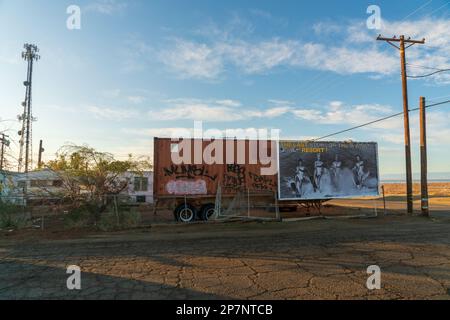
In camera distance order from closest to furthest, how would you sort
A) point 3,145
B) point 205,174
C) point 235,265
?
1. point 235,265
2. point 3,145
3. point 205,174

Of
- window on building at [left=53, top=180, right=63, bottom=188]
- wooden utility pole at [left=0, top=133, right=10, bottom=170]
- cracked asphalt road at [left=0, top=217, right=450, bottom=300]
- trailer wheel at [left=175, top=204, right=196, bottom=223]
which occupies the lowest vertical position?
cracked asphalt road at [left=0, top=217, right=450, bottom=300]

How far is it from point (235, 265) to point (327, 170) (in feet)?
41.9

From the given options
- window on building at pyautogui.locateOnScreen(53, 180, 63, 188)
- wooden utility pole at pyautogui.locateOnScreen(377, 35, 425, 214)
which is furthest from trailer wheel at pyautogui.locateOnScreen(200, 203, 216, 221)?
wooden utility pole at pyautogui.locateOnScreen(377, 35, 425, 214)

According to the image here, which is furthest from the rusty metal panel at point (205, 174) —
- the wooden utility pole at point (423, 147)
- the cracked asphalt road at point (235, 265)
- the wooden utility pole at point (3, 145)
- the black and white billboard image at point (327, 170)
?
the wooden utility pole at point (423, 147)

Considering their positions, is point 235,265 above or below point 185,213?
below

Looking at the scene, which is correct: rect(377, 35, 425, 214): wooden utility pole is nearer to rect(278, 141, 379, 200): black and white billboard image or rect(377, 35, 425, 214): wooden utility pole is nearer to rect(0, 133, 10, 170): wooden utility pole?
rect(278, 141, 379, 200): black and white billboard image

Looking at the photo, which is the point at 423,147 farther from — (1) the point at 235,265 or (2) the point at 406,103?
(1) the point at 235,265

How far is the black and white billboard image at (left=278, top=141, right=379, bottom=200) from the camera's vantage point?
17.6 metres

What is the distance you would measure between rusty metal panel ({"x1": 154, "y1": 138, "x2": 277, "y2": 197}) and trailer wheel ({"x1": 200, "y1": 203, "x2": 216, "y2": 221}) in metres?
0.60

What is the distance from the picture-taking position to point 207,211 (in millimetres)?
16141

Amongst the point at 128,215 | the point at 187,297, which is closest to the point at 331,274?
the point at 187,297

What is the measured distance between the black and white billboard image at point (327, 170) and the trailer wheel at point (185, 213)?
194 inches

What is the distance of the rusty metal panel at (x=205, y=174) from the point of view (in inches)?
627

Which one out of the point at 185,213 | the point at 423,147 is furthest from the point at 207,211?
the point at 423,147
